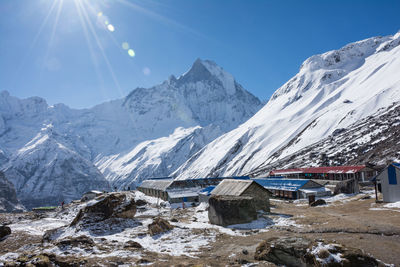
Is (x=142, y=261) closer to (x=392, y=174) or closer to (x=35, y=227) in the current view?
(x=35, y=227)

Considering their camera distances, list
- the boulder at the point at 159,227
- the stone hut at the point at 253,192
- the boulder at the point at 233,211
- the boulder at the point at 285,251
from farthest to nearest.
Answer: the stone hut at the point at 253,192 < the boulder at the point at 233,211 < the boulder at the point at 159,227 < the boulder at the point at 285,251

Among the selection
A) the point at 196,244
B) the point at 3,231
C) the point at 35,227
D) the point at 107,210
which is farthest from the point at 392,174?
the point at 35,227

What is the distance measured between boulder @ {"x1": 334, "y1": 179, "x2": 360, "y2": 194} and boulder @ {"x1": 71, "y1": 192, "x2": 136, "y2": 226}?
4639 cm

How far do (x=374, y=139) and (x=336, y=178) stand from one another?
47844 mm

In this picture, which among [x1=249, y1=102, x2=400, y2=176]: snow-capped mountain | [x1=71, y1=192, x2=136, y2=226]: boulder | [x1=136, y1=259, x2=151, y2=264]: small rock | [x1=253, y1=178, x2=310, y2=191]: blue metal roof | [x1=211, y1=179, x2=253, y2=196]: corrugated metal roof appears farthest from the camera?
[x1=249, y1=102, x2=400, y2=176]: snow-capped mountain

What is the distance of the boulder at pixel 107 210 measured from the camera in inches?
1092

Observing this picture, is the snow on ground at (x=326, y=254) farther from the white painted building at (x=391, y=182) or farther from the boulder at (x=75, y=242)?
the white painted building at (x=391, y=182)

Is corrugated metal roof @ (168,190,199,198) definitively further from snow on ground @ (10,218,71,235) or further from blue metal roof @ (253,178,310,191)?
snow on ground @ (10,218,71,235)

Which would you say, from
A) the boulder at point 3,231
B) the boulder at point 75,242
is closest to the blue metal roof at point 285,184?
the boulder at point 75,242

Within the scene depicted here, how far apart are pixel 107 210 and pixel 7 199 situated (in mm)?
169193

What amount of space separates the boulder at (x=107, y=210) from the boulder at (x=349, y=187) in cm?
4639

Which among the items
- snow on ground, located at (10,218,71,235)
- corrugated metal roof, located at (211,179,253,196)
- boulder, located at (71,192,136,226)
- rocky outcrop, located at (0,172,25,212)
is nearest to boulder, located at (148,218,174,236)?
boulder, located at (71,192,136,226)

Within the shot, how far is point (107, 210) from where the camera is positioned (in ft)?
95.8

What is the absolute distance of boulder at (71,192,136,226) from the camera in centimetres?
2773
